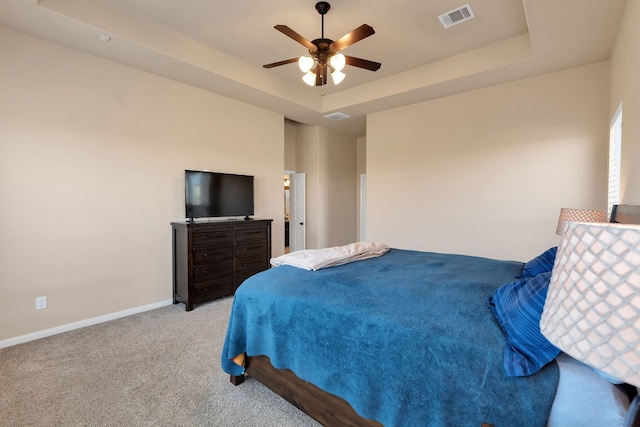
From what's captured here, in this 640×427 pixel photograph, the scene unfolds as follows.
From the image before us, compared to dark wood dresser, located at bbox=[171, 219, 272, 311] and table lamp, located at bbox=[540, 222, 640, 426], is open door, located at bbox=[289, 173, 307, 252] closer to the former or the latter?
dark wood dresser, located at bbox=[171, 219, 272, 311]

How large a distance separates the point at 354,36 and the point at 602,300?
267 cm

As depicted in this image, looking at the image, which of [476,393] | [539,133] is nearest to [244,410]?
[476,393]

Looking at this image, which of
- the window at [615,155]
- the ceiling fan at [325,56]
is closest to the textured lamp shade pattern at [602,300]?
the ceiling fan at [325,56]

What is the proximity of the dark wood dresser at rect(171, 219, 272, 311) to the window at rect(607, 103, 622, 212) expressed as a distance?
4.04m

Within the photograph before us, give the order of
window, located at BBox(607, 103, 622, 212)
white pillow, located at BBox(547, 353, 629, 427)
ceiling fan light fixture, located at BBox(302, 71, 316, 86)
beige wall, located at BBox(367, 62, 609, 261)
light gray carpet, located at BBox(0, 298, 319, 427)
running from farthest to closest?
beige wall, located at BBox(367, 62, 609, 261)
ceiling fan light fixture, located at BBox(302, 71, 316, 86)
window, located at BBox(607, 103, 622, 212)
light gray carpet, located at BBox(0, 298, 319, 427)
white pillow, located at BBox(547, 353, 629, 427)

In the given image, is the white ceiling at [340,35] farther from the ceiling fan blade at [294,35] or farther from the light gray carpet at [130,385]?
the light gray carpet at [130,385]

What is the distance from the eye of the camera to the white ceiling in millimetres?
2725

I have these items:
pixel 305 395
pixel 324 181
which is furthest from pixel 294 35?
pixel 324 181

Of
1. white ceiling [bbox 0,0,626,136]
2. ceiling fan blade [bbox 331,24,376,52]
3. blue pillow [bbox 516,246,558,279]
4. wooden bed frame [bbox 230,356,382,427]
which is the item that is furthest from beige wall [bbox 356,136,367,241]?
wooden bed frame [bbox 230,356,382,427]

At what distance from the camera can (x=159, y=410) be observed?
1.96 meters

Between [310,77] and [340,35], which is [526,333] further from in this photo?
[340,35]

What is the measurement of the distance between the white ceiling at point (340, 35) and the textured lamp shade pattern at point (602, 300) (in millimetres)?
2804

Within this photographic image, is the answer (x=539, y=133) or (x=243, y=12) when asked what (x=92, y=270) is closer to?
(x=243, y=12)

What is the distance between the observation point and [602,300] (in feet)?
1.65
